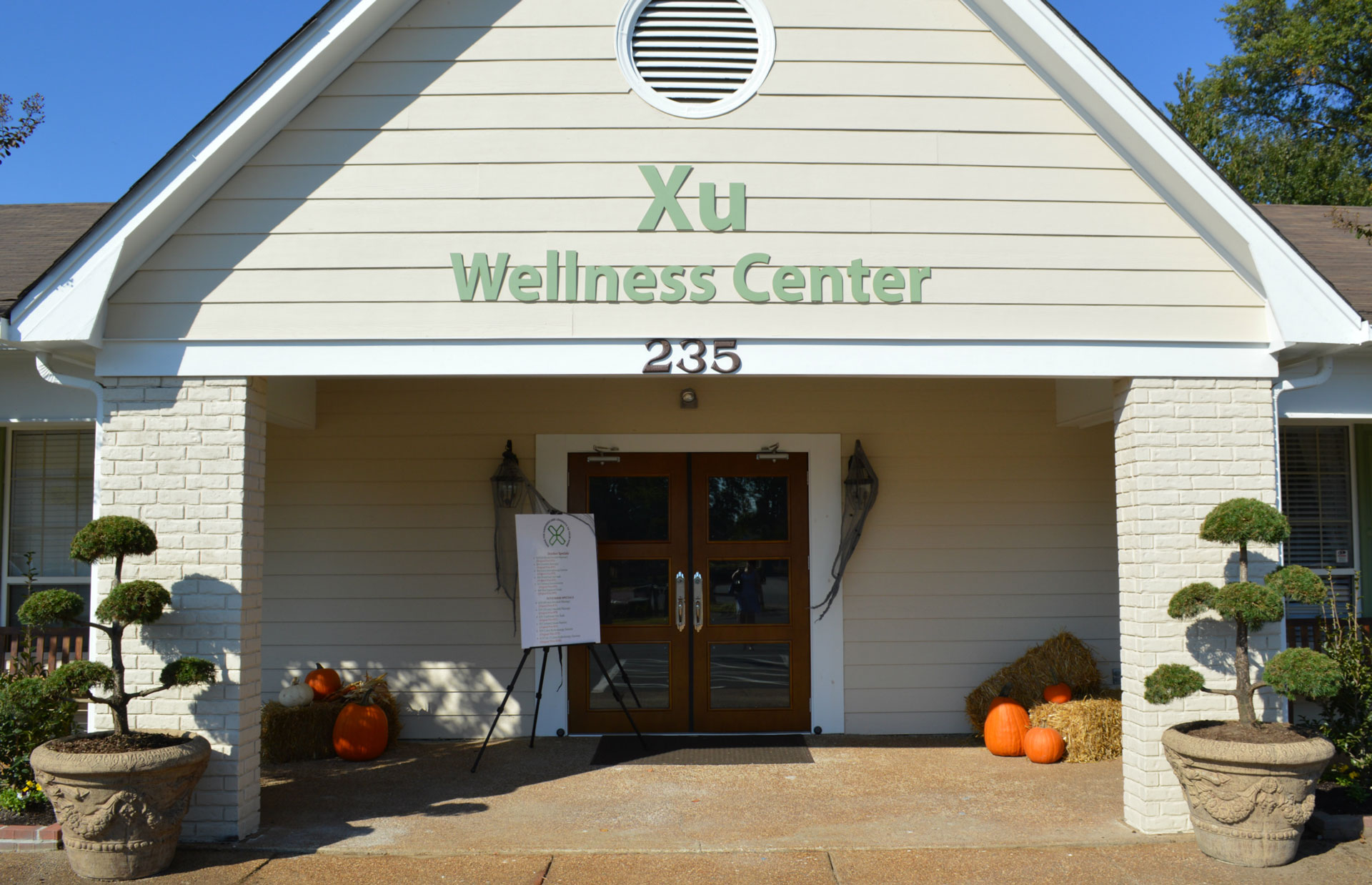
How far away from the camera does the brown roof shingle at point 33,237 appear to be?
6.80 metres

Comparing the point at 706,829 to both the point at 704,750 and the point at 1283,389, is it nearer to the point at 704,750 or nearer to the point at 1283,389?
the point at 704,750

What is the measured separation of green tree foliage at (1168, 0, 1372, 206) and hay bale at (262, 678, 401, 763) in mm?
16319

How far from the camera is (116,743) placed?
5242mm

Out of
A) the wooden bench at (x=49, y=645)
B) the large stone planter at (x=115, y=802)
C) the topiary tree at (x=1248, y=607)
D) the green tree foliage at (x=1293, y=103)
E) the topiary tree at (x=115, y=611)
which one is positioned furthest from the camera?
the green tree foliage at (x=1293, y=103)

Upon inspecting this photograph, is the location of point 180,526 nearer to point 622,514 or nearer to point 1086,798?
point 622,514

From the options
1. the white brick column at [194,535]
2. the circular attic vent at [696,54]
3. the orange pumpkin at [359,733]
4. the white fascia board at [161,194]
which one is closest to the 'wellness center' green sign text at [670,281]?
the circular attic vent at [696,54]

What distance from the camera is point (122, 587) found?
5.28 m

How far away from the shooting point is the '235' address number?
5.76m

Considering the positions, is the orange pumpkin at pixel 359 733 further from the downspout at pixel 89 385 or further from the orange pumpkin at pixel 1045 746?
the orange pumpkin at pixel 1045 746

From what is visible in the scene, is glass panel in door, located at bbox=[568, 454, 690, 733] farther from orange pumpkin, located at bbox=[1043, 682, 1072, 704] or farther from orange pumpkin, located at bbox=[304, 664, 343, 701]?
orange pumpkin, located at bbox=[1043, 682, 1072, 704]

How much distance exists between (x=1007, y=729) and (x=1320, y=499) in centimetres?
331

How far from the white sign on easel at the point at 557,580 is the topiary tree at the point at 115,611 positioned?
93.4 inches

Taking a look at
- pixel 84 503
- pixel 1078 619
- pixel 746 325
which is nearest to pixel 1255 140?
pixel 1078 619

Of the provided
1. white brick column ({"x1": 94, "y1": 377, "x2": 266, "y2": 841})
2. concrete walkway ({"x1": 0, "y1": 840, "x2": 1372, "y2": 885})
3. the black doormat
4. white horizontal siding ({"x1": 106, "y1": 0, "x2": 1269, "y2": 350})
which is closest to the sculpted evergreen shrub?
white brick column ({"x1": 94, "y1": 377, "x2": 266, "y2": 841})
